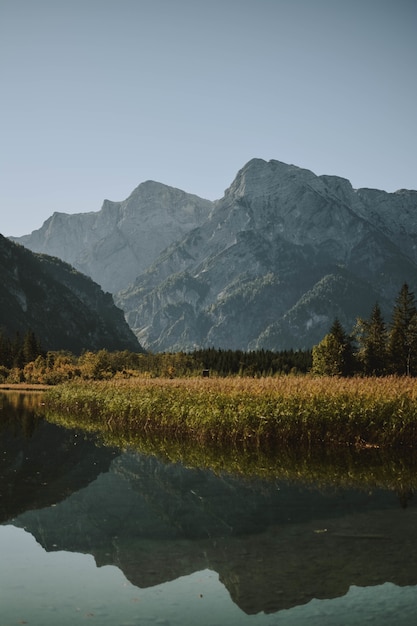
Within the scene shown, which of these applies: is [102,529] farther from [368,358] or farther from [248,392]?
[368,358]

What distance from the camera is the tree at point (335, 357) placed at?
90750 mm

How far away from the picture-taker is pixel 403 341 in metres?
98.9

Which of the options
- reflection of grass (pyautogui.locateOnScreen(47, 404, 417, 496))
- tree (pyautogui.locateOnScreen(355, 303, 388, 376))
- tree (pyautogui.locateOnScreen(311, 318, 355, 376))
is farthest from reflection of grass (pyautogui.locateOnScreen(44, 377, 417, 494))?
tree (pyautogui.locateOnScreen(355, 303, 388, 376))

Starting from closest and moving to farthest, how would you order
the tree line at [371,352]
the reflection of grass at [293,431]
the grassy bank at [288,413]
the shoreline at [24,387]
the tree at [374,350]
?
the reflection of grass at [293,431] → the grassy bank at [288,413] → the shoreline at [24,387] → the tree line at [371,352] → the tree at [374,350]

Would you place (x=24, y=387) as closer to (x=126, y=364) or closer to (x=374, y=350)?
(x=126, y=364)

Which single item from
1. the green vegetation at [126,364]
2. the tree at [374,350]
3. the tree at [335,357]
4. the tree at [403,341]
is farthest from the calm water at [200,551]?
the tree at [403,341]

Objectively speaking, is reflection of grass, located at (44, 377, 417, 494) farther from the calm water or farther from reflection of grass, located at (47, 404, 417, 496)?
the calm water

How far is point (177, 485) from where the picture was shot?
20562 millimetres

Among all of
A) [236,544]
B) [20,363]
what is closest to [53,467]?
[236,544]

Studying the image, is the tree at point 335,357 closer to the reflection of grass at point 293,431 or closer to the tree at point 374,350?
the tree at point 374,350

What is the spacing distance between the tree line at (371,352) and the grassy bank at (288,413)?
5692 centimetres

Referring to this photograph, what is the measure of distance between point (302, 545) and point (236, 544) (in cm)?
143

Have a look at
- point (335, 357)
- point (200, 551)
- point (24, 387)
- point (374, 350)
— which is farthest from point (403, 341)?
point (200, 551)

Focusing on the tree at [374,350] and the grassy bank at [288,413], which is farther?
the tree at [374,350]
